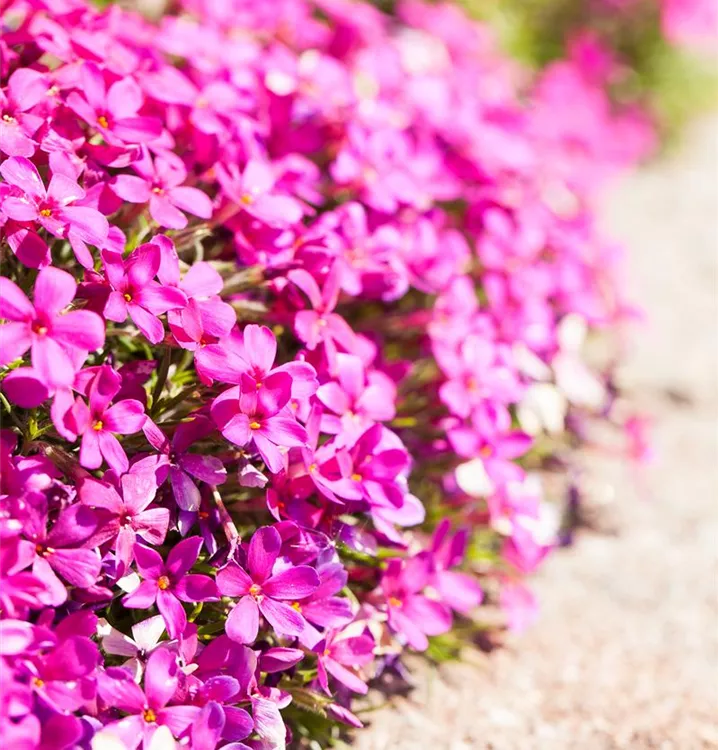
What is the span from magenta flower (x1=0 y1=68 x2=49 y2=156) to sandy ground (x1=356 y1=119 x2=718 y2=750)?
1.21m

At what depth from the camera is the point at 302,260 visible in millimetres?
1741

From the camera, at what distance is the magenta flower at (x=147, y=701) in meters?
1.28

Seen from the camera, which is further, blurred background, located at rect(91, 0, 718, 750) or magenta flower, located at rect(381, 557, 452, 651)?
blurred background, located at rect(91, 0, 718, 750)

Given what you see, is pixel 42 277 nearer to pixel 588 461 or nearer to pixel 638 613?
pixel 638 613

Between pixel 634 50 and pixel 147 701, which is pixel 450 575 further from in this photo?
pixel 634 50

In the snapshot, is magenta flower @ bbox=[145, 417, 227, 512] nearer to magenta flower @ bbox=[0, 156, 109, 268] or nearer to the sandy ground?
magenta flower @ bbox=[0, 156, 109, 268]

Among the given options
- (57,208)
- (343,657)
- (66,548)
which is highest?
(57,208)

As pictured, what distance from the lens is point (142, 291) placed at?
1415 millimetres

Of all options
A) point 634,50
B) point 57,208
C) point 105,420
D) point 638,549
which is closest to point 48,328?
point 105,420

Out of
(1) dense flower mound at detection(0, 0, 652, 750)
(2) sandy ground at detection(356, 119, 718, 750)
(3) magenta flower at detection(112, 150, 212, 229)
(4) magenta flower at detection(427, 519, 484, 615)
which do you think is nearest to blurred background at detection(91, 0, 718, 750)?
(2) sandy ground at detection(356, 119, 718, 750)

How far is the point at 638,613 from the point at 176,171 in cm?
147

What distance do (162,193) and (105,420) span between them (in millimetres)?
492

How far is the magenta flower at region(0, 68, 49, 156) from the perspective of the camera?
58.0 inches

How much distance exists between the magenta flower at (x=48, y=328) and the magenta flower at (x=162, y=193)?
13.5 inches
